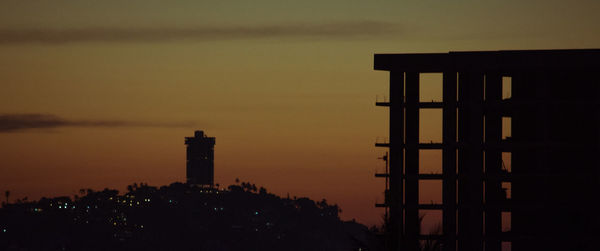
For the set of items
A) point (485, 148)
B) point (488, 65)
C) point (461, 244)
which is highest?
point (488, 65)

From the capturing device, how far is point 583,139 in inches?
4884

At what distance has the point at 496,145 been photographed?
12519 cm

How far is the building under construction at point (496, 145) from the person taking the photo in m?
123

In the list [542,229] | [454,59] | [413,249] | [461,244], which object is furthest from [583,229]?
[413,249]

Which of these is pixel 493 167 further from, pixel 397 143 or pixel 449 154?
pixel 397 143

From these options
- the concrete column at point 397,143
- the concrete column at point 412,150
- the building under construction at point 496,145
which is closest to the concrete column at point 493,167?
the building under construction at point 496,145

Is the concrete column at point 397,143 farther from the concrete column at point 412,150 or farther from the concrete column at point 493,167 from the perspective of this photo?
the concrete column at point 493,167

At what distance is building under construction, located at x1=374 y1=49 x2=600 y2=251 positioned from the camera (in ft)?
405

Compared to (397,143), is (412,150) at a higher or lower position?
lower

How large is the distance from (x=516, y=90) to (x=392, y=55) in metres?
14.2

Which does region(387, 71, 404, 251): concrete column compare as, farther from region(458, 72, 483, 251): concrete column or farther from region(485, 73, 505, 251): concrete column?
region(485, 73, 505, 251): concrete column

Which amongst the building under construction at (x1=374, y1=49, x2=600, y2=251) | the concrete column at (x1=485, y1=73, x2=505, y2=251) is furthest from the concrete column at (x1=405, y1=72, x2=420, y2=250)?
the concrete column at (x1=485, y1=73, x2=505, y2=251)

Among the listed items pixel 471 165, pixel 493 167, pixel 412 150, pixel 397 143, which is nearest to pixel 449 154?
pixel 471 165

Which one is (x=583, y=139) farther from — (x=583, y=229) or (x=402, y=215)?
(x=402, y=215)
